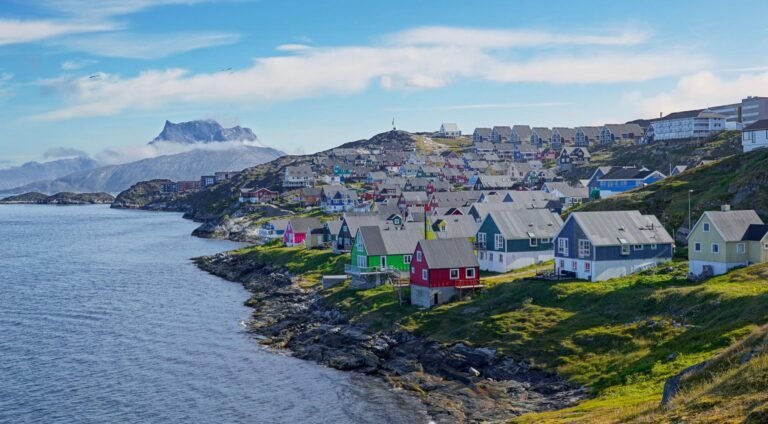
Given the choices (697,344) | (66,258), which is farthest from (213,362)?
(66,258)

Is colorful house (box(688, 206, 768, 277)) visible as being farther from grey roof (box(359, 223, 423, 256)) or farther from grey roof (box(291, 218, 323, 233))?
grey roof (box(291, 218, 323, 233))

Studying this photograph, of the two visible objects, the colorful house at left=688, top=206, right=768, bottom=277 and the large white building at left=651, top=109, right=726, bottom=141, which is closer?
the colorful house at left=688, top=206, right=768, bottom=277

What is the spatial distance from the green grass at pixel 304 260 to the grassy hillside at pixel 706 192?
3427 centimetres

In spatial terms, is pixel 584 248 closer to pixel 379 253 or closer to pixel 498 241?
pixel 498 241

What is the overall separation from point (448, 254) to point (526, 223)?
15.3m

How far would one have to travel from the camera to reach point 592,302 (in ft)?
189

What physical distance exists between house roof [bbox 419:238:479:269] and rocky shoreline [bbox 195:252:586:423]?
8.52 meters

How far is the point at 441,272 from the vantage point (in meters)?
66.6

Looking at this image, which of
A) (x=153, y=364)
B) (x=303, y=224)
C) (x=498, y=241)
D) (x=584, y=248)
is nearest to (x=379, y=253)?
(x=498, y=241)

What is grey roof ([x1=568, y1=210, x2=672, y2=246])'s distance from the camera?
66681 millimetres

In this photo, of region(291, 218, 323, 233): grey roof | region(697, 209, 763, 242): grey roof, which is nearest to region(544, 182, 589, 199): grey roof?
region(291, 218, 323, 233): grey roof

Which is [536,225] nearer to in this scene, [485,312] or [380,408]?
[485,312]

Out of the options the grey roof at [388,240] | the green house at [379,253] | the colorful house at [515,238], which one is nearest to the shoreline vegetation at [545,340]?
the green house at [379,253]

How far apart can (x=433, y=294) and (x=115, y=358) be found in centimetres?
2659
